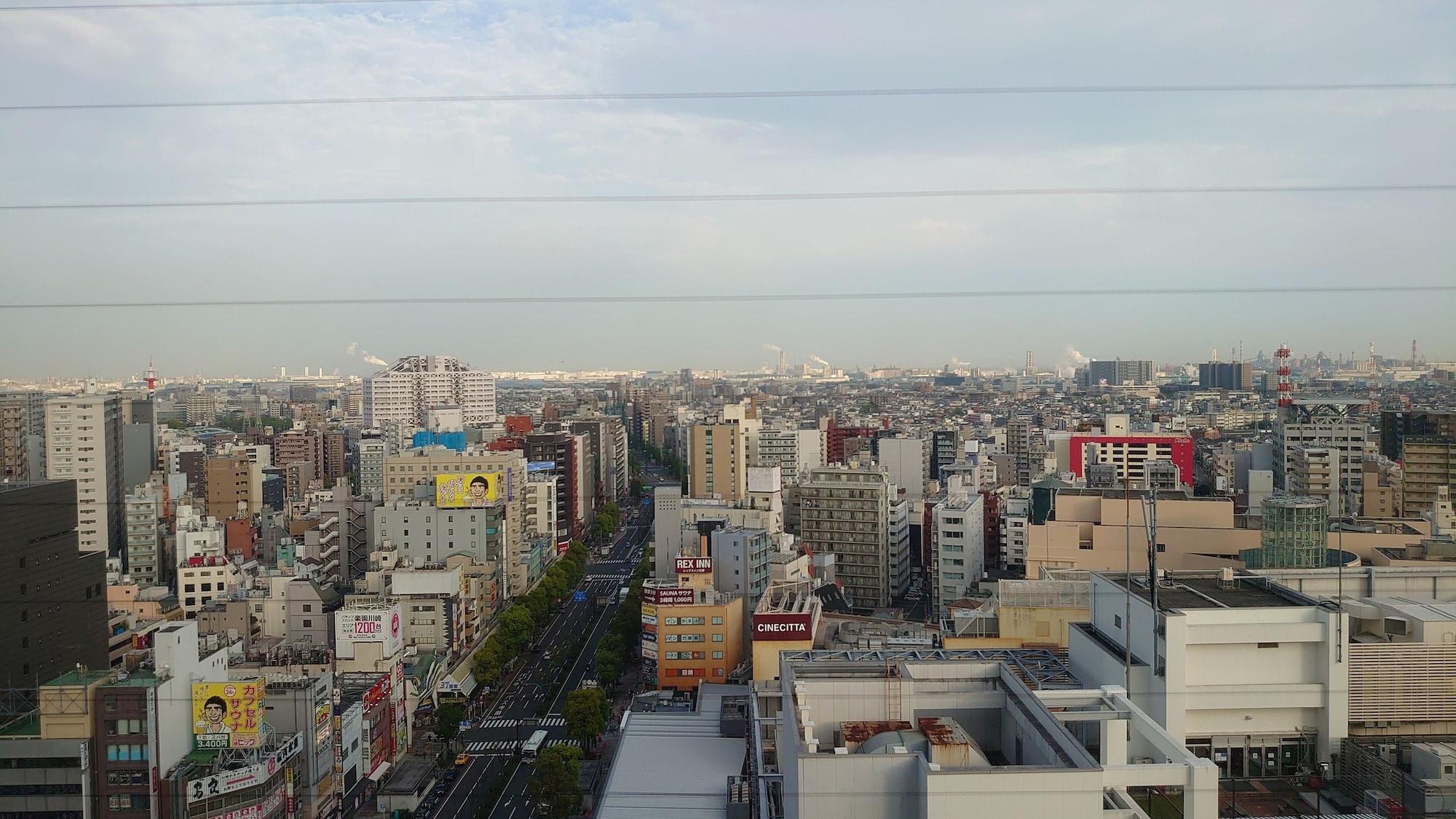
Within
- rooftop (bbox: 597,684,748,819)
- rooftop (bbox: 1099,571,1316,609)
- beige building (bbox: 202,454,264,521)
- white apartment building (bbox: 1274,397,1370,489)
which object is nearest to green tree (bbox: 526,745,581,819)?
rooftop (bbox: 597,684,748,819)

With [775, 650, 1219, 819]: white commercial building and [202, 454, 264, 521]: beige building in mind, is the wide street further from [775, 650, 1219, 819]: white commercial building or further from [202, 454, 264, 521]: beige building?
[202, 454, 264, 521]: beige building

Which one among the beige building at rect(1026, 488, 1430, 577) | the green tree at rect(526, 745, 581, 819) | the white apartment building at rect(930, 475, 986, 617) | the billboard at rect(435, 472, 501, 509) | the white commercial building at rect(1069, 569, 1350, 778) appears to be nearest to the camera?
the white commercial building at rect(1069, 569, 1350, 778)

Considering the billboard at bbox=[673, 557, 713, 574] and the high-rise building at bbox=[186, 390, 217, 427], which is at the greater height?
the high-rise building at bbox=[186, 390, 217, 427]

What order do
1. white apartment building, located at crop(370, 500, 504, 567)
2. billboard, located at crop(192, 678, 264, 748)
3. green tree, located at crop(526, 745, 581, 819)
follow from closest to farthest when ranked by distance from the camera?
billboard, located at crop(192, 678, 264, 748), green tree, located at crop(526, 745, 581, 819), white apartment building, located at crop(370, 500, 504, 567)

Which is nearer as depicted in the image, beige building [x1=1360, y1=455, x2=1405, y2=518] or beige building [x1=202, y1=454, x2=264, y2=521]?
beige building [x1=1360, y1=455, x2=1405, y2=518]

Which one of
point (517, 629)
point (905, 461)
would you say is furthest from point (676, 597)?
point (905, 461)

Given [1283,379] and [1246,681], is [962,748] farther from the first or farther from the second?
[1283,379]

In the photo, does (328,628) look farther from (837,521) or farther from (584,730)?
(837,521)

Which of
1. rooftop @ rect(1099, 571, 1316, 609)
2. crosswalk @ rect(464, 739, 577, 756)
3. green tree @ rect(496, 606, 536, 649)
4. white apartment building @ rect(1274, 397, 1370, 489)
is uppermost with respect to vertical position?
white apartment building @ rect(1274, 397, 1370, 489)
